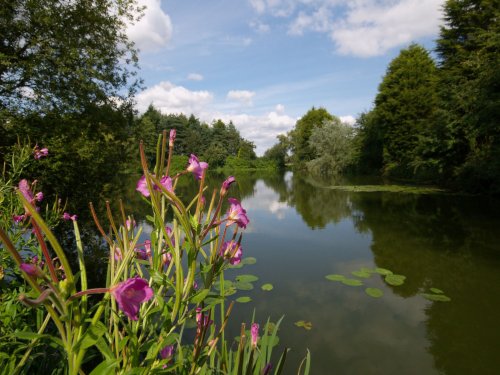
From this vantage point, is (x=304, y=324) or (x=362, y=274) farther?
(x=362, y=274)

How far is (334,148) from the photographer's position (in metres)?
29.1

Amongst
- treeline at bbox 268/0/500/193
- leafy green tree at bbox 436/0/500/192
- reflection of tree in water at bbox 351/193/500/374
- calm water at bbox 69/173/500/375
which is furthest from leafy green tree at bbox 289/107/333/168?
calm water at bbox 69/173/500/375

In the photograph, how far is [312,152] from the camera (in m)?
36.8

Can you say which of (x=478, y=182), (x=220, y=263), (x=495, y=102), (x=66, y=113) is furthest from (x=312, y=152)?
(x=220, y=263)

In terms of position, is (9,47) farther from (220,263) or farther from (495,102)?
(495,102)

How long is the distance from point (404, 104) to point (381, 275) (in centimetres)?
1847

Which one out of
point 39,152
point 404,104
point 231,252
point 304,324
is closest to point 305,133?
point 404,104

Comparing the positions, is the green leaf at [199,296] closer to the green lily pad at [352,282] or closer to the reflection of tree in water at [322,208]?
the green lily pad at [352,282]

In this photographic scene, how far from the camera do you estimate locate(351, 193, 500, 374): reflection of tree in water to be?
10.2ft

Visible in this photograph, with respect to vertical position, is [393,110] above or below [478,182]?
above

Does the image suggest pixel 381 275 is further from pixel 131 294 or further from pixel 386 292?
pixel 131 294

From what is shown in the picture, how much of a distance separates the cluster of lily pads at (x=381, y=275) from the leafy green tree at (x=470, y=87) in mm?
6511

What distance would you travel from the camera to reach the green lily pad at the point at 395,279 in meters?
4.62

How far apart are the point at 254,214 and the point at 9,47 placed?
26.2 feet
